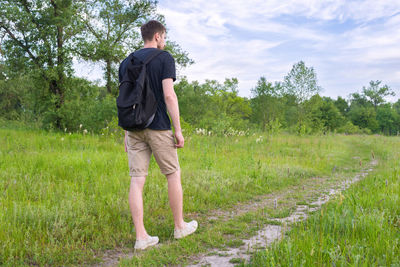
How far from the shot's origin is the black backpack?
315cm

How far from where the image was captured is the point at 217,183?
6.03 m

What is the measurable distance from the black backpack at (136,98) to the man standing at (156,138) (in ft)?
0.28

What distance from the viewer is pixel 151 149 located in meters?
3.48

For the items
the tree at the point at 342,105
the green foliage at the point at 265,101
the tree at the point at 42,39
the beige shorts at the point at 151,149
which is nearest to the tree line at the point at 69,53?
the tree at the point at 42,39

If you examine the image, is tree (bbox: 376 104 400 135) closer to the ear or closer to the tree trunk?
the tree trunk

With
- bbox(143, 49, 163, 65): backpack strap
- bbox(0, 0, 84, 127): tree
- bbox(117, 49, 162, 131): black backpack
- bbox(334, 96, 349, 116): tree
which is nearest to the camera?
bbox(117, 49, 162, 131): black backpack

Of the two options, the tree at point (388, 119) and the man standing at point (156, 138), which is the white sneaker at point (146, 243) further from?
the tree at point (388, 119)

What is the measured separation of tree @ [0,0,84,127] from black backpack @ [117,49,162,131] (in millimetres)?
11918

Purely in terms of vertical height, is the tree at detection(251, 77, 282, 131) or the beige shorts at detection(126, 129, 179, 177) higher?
the tree at detection(251, 77, 282, 131)

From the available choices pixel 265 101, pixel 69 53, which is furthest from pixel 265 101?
pixel 69 53

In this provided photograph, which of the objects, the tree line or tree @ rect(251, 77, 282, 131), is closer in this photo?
the tree line

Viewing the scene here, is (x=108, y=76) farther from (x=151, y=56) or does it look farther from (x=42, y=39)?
(x=151, y=56)

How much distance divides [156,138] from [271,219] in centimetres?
223

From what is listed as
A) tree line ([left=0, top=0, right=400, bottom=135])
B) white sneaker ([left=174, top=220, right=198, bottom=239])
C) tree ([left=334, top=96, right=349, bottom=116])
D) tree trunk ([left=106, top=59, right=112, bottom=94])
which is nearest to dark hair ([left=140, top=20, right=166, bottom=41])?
white sneaker ([left=174, top=220, right=198, bottom=239])
